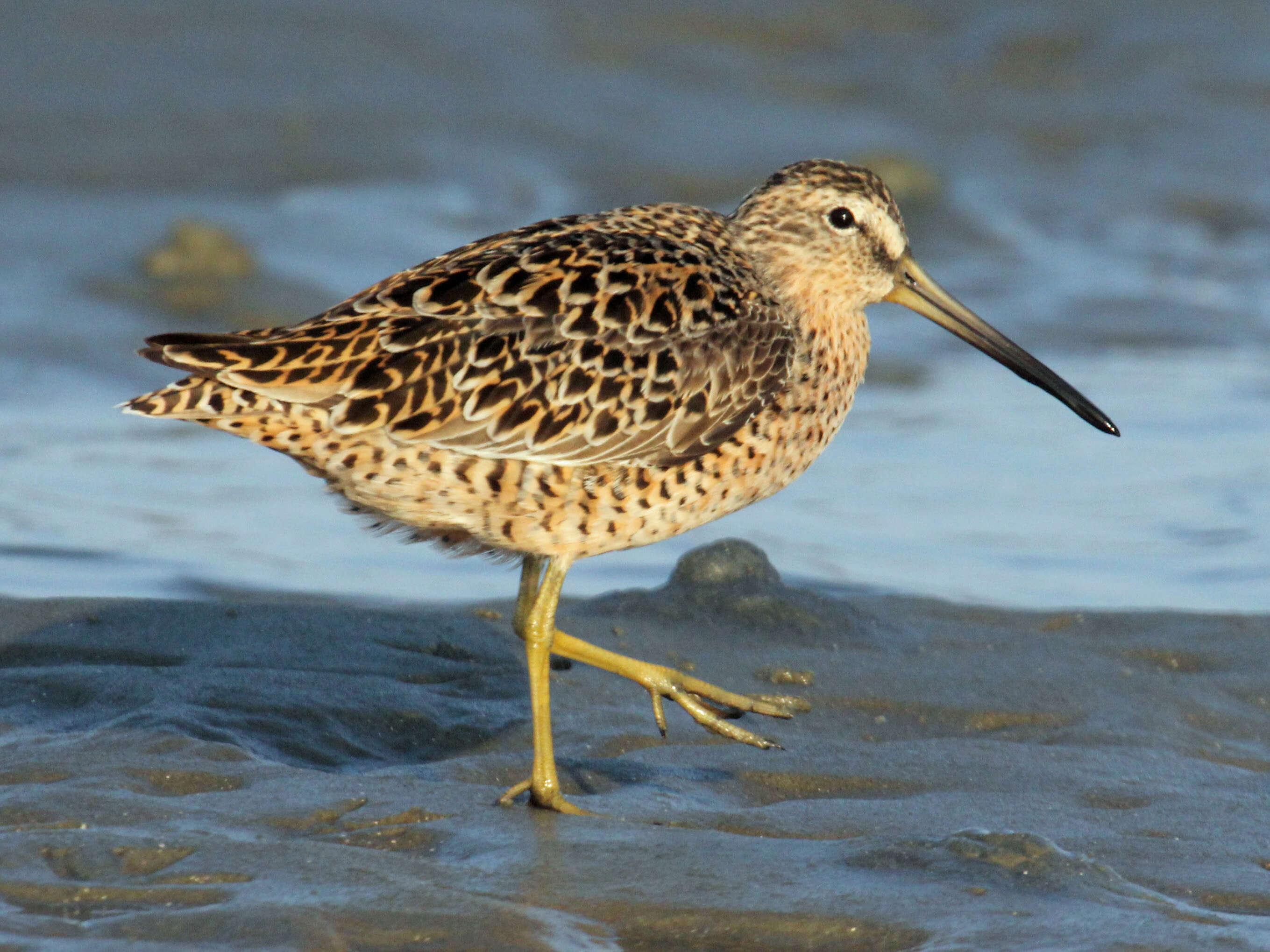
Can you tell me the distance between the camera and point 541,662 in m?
4.86

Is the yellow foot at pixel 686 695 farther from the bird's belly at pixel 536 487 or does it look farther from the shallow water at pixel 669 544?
the bird's belly at pixel 536 487

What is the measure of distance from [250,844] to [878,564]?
3799 millimetres

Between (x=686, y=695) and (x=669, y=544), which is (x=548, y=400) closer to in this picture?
(x=686, y=695)

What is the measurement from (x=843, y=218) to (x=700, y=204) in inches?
262

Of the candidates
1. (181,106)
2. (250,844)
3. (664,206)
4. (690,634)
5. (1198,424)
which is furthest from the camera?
(181,106)

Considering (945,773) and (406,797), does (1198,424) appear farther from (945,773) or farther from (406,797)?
(406,797)

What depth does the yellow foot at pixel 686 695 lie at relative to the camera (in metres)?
4.91

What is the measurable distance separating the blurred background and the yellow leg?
65.4 inches

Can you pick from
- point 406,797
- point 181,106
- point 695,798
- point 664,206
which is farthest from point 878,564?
point 181,106

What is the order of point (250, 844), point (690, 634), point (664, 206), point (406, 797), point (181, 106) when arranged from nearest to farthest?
1. point (250, 844)
2. point (406, 797)
3. point (664, 206)
4. point (690, 634)
5. point (181, 106)

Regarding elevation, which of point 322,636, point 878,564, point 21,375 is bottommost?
point 322,636

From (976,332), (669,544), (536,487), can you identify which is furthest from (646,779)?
(669,544)

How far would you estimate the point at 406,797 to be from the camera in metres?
4.31

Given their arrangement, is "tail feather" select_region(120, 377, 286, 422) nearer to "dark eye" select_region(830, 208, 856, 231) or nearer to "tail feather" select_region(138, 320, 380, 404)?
"tail feather" select_region(138, 320, 380, 404)
